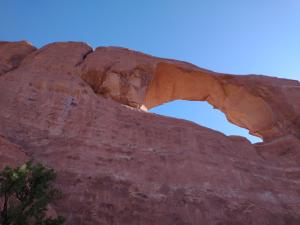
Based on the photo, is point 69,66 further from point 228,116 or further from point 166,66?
point 228,116

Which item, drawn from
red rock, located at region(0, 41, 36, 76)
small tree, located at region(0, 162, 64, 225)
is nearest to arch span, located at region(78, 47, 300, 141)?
red rock, located at region(0, 41, 36, 76)

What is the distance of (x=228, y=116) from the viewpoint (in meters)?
27.0

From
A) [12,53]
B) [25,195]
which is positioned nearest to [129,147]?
[25,195]

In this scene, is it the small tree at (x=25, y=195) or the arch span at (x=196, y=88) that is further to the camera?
the arch span at (x=196, y=88)

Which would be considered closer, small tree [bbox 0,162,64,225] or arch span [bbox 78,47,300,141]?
small tree [bbox 0,162,64,225]

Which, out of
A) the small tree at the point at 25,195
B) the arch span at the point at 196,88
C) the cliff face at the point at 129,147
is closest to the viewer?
the small tree at the point at 25,195

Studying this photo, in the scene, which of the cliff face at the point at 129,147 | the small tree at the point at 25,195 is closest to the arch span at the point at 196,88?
the cliff face at the point at 129,147

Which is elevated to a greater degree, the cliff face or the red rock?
the red rock

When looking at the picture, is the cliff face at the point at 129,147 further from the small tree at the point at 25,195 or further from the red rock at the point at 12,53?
the small tree at the point at 25,195

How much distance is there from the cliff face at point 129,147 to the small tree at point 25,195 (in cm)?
218

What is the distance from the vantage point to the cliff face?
13836 millimetres

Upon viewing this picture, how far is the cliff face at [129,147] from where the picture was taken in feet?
45.4

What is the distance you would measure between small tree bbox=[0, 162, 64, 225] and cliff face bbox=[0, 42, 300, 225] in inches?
85.8

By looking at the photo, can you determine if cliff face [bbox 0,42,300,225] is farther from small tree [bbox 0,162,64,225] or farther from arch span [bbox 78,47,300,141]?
small tree [bbox 0,162,64,225]
